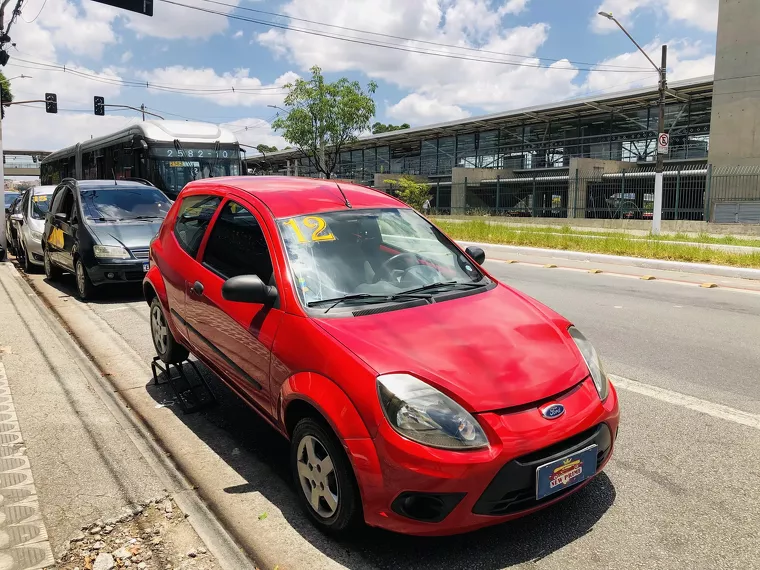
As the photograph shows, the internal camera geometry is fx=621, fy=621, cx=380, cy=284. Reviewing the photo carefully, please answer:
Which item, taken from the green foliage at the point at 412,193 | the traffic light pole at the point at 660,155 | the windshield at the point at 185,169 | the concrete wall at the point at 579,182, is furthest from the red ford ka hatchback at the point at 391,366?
the green foliage at the point at 412,193

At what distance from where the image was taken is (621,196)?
27.9 metres

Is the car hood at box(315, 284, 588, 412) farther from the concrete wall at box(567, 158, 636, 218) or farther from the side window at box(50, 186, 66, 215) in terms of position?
the concrete wall at box(567, 158, 636, 218)

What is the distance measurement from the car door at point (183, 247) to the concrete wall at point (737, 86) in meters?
27.9

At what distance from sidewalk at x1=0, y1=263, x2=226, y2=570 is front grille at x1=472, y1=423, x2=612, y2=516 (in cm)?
129

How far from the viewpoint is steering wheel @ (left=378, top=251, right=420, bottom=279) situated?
12.2 ft

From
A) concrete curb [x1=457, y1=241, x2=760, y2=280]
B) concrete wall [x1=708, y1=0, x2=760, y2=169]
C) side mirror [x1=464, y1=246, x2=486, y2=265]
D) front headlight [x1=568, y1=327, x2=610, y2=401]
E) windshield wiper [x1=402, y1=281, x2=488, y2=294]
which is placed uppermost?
concrete wall [x1=708, y1=0, x2=760, y2=169]

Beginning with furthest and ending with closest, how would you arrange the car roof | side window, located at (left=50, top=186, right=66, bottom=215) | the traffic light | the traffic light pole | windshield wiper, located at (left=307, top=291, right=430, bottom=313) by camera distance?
the traffic light < the traffic light pole < side window, located at (left=50, top=186, right=66, bottom=215) < the car roof < windshield wiper, located at (left=307, top=291, right=430, bottom=313)

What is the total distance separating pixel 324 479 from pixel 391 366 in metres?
0.67

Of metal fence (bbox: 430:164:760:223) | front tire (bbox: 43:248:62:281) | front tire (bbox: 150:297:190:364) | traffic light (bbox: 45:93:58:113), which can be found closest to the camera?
front tire (bbox: 150:297:190:364)

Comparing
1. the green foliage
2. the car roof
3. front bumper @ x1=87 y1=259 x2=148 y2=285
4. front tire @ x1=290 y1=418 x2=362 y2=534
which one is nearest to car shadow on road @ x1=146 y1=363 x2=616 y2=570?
front tire @ x1=290 y1=418 x2=362 y2=534

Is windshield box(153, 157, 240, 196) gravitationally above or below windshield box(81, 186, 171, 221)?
above

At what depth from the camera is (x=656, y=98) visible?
102 feet

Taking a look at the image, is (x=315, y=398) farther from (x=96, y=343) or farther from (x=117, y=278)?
(x=117, y=278)

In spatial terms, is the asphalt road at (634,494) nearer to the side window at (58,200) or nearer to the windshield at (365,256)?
the windshield at (365,256)
